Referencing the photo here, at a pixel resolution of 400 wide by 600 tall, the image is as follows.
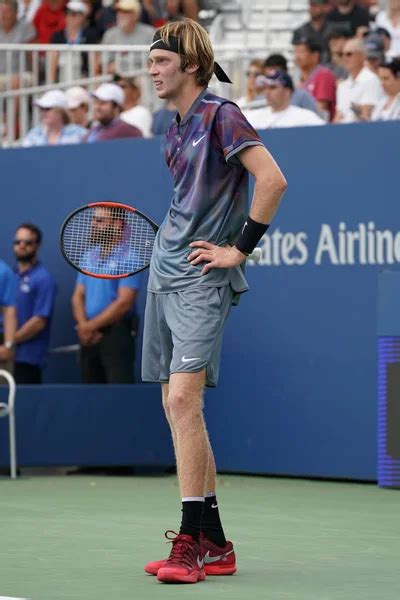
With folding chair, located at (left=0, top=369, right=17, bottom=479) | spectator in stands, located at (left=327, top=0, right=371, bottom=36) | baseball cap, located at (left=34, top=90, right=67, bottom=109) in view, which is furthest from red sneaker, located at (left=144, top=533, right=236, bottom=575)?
spectator in stands, located at (left=327, top=0, right=371, bottom=36)

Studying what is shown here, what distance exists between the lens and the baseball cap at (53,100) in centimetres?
1313

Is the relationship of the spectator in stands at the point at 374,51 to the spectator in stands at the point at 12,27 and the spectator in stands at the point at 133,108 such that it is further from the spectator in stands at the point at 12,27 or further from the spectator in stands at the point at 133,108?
the spectator in stands at the point at 12,27

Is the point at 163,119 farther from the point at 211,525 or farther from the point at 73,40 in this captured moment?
the point at 211,525

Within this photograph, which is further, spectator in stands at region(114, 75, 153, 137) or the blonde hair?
spectator in stands at region(114, 75, 153, 137)

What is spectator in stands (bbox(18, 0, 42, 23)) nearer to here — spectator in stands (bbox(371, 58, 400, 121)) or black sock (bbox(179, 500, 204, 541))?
spectator in stands (bbox(371, 58, 400, 121))

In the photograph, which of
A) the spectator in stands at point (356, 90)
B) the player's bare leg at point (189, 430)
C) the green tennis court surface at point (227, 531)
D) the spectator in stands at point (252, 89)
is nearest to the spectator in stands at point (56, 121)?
the spectator in stands at point (252, 89)

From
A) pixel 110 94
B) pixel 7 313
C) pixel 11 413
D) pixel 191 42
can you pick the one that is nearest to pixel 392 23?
pixel 110 94

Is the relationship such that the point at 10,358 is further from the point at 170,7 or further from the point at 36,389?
the point at 170,7

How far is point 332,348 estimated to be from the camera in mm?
9766

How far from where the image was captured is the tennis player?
17.8 ft

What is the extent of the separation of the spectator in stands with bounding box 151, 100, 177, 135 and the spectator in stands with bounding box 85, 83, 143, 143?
0.27 metres

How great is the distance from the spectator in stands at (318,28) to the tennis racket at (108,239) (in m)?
7.04

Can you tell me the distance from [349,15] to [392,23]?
2.78ft

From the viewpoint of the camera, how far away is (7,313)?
10867mm
